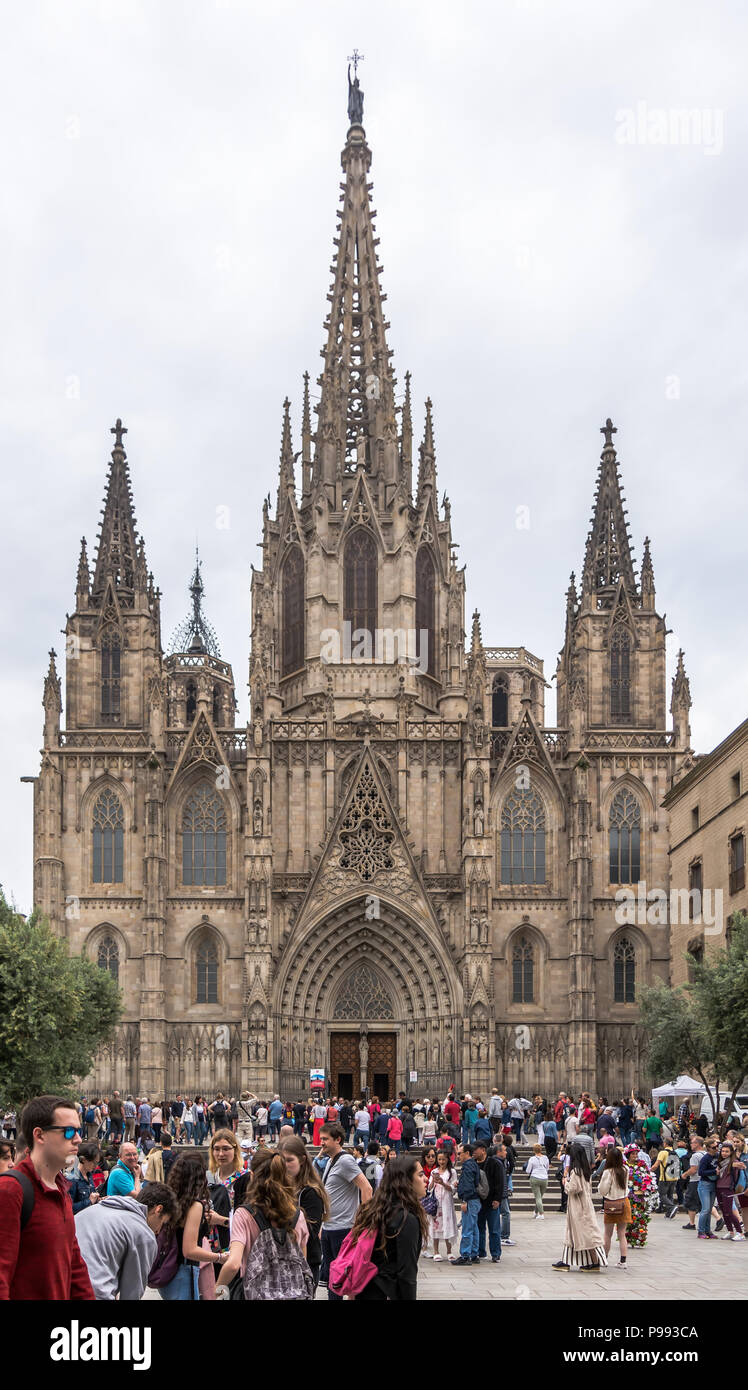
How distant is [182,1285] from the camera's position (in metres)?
10.1

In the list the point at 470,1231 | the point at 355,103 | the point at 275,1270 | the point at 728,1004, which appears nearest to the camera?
the point at 275,1270

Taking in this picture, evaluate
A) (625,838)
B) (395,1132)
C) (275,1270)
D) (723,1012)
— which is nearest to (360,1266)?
(275,1270)

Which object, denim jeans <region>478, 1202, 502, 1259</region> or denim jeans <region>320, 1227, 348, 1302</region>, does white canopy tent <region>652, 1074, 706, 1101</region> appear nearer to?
denim jeans <region>478, 1202, 502, 1259</region>

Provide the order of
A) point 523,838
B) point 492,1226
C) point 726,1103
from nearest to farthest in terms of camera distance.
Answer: point 492,1226 < point 726,1103 < point 523,838

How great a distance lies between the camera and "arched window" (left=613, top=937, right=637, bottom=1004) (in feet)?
187

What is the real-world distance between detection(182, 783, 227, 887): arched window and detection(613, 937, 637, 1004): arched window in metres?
14.1

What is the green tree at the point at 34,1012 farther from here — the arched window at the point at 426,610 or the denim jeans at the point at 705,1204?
the arched window at the point at 426,610

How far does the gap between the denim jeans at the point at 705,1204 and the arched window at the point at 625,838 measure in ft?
104

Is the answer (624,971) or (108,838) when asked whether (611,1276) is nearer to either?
(624,971)

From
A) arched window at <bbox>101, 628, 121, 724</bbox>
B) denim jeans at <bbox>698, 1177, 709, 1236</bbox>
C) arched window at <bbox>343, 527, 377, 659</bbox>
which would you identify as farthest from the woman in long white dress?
arched window at <bbox>343, 527, 377, 659</bbox>

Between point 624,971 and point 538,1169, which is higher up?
point 624,971

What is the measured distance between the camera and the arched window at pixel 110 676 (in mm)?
59438

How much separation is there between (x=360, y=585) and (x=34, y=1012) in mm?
26721

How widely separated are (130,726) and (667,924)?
20.4 m
